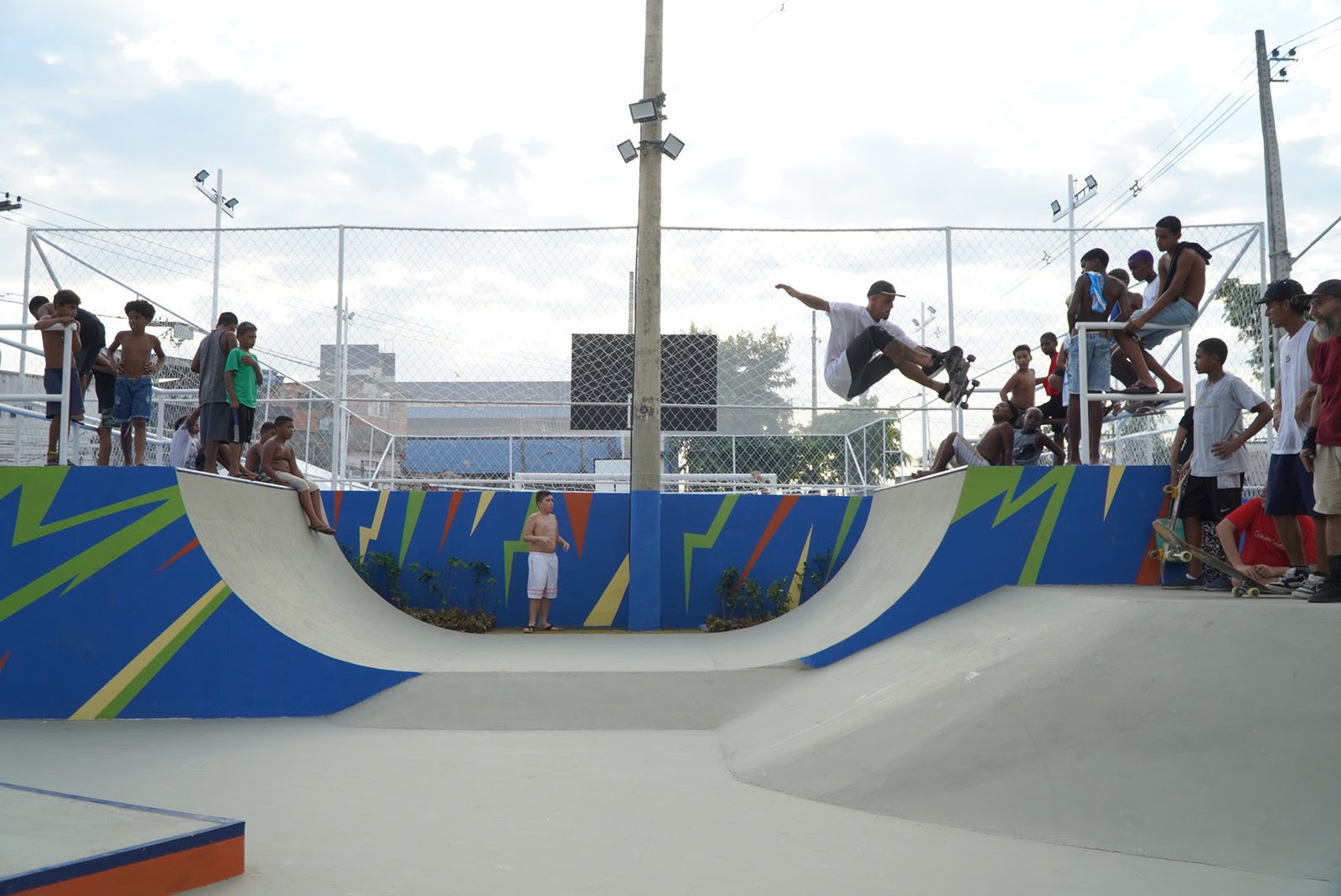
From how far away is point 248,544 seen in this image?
9.16 meters

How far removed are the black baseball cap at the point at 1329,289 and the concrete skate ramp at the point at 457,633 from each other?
3346 millimetres

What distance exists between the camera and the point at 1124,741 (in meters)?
4.94

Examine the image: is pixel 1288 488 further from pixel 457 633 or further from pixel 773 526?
pixel 457 633

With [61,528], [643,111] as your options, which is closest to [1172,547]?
[643,111]

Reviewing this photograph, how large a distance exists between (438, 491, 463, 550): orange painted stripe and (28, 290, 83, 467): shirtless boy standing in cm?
412

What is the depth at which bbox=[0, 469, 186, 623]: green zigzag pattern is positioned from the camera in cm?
798

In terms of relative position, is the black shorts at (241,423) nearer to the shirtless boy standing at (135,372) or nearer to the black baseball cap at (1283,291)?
the shirtless boy standing at (135,372)

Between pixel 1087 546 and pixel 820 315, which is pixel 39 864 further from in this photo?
pixel 820 315

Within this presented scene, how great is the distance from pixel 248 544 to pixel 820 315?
6520 mm

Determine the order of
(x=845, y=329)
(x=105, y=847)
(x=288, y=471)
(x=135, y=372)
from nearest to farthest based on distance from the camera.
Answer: (x=105, y=847) → (x=845, y=329) → (x=135, y=372) → (x=288, y=471)

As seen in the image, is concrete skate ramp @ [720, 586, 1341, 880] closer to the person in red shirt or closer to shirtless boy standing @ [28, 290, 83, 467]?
the person in red shirt

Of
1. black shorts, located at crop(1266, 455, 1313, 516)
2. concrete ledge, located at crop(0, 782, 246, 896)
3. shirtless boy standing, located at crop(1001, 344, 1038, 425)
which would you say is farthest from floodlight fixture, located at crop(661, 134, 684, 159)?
concrete ledge, located at crop(0, 782, 246, 896)

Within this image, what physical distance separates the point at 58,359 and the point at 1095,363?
909 centimetres

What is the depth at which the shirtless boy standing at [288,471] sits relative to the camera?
10.7 m
